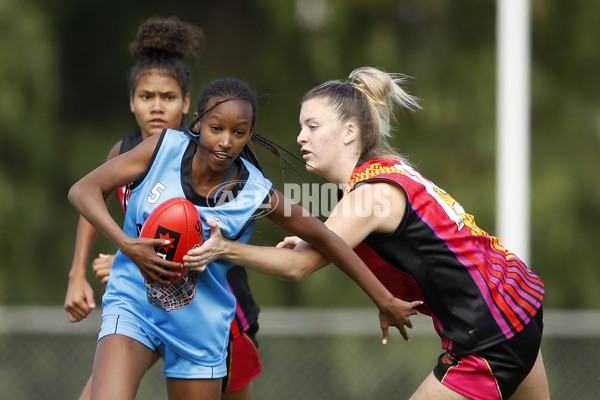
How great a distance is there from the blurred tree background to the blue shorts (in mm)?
4562

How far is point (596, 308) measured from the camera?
344 inches

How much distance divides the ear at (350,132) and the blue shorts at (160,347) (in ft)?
3.45

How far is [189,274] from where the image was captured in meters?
3.53

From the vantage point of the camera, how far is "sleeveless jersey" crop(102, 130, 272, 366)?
3553 mm

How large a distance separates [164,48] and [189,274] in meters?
1.64

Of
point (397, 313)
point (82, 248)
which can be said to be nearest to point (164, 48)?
point (82, 248)

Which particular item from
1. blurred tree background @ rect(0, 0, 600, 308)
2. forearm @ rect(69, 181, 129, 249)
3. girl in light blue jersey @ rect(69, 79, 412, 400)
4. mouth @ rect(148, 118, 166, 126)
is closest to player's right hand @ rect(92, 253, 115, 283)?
girl in light blue jersey @ rect(69, 79, 412, 400)

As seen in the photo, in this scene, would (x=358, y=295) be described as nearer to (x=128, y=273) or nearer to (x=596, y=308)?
(x=596, y=308)

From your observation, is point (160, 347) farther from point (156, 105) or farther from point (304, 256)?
point (156, 105)

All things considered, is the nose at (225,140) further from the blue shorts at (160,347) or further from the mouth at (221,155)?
the blue shorts at (160,347)

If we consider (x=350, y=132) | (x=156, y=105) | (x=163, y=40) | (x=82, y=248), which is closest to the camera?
(x=350, y=132)

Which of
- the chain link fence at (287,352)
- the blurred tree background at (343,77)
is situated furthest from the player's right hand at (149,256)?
the blurred tree background at (343,77)

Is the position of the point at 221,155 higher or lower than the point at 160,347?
higher

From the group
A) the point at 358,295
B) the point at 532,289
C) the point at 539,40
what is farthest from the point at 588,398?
the point at 532,289
